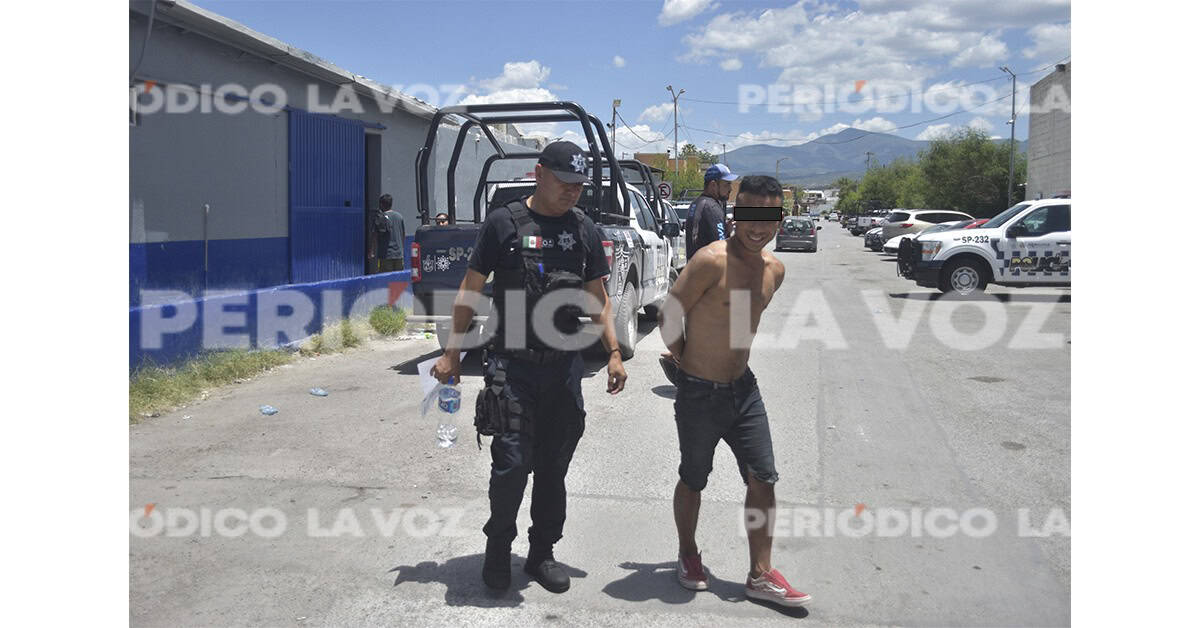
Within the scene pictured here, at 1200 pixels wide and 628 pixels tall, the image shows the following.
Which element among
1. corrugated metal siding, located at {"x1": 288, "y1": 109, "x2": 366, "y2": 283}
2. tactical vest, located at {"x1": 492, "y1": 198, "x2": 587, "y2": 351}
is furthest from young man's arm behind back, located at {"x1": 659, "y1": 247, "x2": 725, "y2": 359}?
corrugated metal siding, located at {"x1": 288, "y1": 109, "x2": 366, "y2": 283}

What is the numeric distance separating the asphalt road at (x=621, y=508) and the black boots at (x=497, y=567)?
0.06m

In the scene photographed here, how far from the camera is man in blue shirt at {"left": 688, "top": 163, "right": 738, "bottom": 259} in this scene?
7332mm

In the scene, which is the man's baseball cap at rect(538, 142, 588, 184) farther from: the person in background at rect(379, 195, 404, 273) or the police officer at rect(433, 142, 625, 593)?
the person in background at rect(379, 195, 404, 273)

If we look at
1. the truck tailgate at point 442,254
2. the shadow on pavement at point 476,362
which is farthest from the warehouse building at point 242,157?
the truck tailgate at point 442,254

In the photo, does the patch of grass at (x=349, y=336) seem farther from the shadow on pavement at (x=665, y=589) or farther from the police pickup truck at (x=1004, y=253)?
the police pickup truck at (x=1004, y=253)

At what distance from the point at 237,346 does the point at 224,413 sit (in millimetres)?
2104

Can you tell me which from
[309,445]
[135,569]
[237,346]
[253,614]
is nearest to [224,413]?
[309,445]

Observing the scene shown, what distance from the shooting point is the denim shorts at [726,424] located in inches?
154

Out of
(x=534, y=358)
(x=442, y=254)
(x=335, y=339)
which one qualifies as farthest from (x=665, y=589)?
(x=335, y=339)

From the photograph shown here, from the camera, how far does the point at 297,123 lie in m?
12.7

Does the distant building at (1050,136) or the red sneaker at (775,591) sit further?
the distant building at (1050,136)

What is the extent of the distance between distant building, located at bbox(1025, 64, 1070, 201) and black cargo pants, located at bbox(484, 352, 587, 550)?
1470 inches

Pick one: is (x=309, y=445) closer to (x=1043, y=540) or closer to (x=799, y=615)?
(x=799, y=615)

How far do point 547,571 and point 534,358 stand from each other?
3.11 ft
